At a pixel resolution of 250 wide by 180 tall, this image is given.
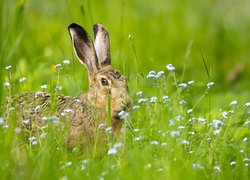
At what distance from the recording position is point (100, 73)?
6539mm

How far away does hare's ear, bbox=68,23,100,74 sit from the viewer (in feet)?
22.0

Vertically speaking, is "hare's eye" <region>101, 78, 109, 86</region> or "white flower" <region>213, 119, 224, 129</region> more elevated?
"hare's eye" <region>101, 78, 109, 86</region>

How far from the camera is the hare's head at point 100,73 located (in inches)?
243

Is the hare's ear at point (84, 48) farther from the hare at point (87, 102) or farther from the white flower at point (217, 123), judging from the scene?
the white flower at point (217, 123)

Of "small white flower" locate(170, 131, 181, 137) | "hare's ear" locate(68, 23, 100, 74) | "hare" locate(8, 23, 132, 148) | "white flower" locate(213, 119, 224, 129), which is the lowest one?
"small white flower" locate(170, 131, 181, 137)

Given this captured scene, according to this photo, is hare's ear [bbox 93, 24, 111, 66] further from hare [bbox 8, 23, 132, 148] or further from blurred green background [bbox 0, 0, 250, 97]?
blurred green background [bbox 0, 0, 250, 97]

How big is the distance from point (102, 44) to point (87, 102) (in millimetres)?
818

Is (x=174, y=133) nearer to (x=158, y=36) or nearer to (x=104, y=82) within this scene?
(x=104, y=82)

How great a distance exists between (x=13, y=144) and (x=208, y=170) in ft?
4.01

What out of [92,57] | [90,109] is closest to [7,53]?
[92,57]

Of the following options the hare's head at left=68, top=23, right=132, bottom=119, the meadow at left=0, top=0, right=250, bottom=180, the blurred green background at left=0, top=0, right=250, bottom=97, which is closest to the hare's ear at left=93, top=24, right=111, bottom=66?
the hare's head at left=68, top=23, right=132, bottom=119

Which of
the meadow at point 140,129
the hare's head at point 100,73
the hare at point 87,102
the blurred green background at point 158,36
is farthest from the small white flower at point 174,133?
the blurred green background at point 158,36

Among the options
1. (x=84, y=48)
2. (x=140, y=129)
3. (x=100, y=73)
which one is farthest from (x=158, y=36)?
(x=140, y=129)

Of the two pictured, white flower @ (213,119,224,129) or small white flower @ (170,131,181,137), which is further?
white flower @ (213,119,224,129)
